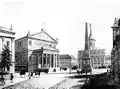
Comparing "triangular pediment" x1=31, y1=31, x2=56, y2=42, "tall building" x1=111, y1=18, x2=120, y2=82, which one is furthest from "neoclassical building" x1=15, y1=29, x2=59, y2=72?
"tall building" x1=111, y1=18, x2=120, y2=82

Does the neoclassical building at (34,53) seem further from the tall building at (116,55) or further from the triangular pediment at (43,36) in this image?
the tall building at (116,55)

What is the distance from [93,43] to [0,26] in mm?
84941

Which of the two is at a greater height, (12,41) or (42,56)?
(12,41)

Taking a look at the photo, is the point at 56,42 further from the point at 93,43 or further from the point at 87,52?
the point at 93,43

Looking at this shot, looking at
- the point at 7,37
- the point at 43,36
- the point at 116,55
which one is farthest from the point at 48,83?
the point at 43,36

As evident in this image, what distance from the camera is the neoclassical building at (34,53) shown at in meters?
57.4

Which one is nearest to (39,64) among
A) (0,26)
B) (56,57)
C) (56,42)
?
(56,57)

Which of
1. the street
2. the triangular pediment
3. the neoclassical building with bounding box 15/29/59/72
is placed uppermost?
the triangular pediment

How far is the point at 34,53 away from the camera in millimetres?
59281

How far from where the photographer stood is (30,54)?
59.5 meters

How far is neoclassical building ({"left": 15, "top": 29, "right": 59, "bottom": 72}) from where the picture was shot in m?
57.4

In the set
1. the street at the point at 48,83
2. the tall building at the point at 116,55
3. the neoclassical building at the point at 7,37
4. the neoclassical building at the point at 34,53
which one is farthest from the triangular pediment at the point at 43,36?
the street at the point at 48,83

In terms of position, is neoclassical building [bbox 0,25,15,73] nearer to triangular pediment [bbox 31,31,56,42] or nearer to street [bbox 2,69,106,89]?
street [bbox 2,69,106,89]

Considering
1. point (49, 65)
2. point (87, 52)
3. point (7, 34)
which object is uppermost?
point (7, 34)
